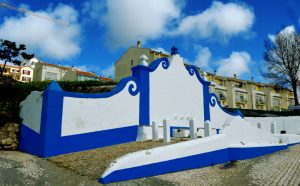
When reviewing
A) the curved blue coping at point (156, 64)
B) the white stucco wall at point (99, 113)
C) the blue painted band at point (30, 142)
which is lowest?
the blue painted band at point (30, 142)

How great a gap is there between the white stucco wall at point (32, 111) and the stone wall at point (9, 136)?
0.45m

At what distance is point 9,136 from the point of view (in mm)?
9180

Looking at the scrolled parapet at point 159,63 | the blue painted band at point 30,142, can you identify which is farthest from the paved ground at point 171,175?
the scrolled parapet at point 159,63

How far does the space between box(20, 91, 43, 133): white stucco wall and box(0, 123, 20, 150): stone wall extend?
449 millimetres

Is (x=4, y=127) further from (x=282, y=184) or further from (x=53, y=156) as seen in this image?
(x=282, y=184)

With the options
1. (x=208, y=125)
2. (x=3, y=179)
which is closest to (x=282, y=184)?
(x=208, y=125)

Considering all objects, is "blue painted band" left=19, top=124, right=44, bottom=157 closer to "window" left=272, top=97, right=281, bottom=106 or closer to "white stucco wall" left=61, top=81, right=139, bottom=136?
"white stucco wall" left=61, top=81, right=139, bottom=136

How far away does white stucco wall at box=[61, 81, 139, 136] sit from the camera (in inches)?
339

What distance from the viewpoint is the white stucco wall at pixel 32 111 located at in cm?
846

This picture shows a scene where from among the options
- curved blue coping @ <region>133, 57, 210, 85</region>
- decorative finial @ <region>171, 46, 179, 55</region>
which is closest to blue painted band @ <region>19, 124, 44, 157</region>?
curved blue coping @ <region>133, 57, 210, 85</region>

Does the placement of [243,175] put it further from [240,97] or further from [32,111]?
[240,97]

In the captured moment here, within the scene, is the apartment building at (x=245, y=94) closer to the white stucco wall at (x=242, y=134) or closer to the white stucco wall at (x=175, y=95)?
the white stucco wall at (x=175, y=95)

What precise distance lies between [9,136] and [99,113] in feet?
10.8

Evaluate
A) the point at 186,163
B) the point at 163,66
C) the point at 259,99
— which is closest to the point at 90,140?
the point at 186,163
